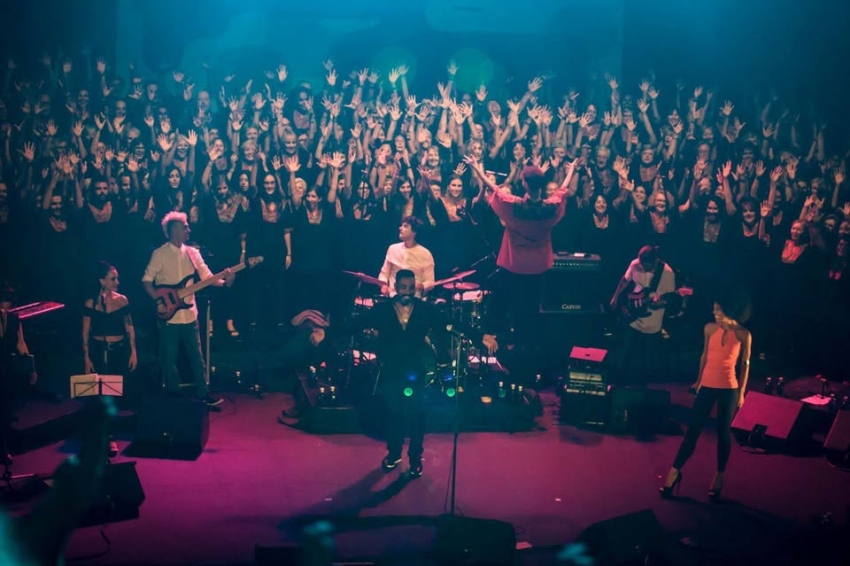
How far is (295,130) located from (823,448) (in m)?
7.48

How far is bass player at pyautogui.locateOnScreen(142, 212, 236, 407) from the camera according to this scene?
9.25 meters

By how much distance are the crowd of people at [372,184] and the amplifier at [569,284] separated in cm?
46

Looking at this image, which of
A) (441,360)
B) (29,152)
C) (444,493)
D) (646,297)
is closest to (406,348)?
(441,360)

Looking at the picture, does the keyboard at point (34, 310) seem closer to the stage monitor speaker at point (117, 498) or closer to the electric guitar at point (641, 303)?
the stage monitor speaker at point (117, 498)

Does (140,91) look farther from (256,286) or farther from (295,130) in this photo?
(256,286)

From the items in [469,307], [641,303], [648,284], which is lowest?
[469,307]

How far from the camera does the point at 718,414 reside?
7355 mm

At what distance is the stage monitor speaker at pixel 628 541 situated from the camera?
5.96 m

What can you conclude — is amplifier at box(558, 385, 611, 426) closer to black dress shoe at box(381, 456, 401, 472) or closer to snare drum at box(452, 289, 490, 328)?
snare drum at box(452, 289, 490, 328)

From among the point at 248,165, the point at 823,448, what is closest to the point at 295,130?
the point at 248,165

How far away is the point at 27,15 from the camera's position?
12.5 m

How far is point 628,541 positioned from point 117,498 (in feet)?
12.5

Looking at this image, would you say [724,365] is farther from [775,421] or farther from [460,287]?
[460,287]

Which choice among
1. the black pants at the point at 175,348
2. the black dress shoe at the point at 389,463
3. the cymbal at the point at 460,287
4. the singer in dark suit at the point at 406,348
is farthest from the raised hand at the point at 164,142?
the black dress shoe at the point at 389,463
